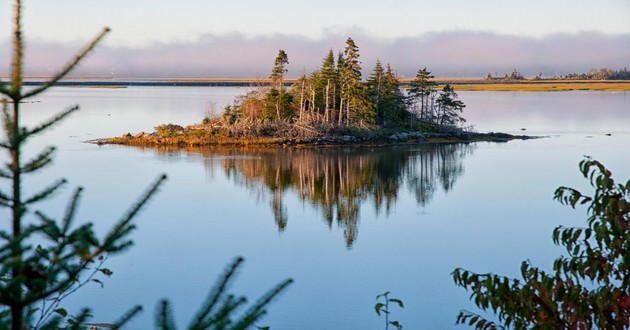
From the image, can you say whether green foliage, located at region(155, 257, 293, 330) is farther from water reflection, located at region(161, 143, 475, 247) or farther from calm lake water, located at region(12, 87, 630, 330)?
water reflection, located at region(161, 143, 475, 247)

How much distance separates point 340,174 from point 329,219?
342 inches

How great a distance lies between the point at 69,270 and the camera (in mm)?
2684

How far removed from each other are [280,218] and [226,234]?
111 inches

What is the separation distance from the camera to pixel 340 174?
30812mm

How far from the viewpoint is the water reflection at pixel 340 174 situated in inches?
968

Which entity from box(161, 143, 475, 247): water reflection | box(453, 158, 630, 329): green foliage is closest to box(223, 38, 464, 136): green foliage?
box(161, 143, 475, 247): water reflection

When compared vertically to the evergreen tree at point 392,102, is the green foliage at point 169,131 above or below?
below

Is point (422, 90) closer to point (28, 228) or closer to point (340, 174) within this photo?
point (340, 174)

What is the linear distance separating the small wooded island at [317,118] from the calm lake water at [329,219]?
2.58 meters

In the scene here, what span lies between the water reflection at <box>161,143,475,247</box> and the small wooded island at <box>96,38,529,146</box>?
257 centimetres

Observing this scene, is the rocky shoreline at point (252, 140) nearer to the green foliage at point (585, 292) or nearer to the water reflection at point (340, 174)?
the water reflection at point (340, 174)

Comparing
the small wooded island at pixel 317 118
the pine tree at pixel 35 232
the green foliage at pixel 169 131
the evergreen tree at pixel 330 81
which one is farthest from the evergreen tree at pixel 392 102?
the pine tree at pixel 35 232

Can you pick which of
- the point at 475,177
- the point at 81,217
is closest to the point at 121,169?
the point at 81,217

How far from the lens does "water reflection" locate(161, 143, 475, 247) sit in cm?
2460
